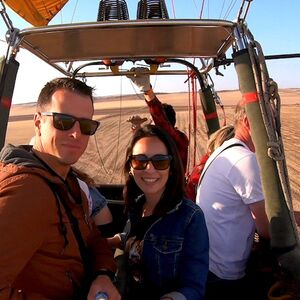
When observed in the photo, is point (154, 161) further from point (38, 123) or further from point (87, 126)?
point (38, 123)

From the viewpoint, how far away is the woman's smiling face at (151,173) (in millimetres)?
1958

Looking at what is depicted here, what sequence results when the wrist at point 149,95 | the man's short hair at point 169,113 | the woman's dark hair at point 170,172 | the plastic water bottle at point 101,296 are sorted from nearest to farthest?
the plastic water bottle at point 101,296, the woman's dark hair at point 170,172, the wrist at point 149,95, the man's short hair at point 169,113

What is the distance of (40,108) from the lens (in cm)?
162

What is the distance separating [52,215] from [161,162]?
0.72 m

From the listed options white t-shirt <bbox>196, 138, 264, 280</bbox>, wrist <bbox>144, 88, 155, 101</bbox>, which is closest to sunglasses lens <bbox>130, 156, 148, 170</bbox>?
white t-shirt <bbox>196, 138, 264, 280</bbox>

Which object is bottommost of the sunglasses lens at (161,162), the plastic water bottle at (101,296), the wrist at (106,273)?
the plastic water bottle at (101,296)

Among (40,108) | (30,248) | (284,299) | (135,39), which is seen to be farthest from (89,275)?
(135,39)

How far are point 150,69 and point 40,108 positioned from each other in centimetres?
197

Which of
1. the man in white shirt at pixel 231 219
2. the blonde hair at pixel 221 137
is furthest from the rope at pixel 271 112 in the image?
the blonde hair at pixel 221 137

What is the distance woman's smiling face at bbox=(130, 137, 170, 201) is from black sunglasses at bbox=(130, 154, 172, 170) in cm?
1

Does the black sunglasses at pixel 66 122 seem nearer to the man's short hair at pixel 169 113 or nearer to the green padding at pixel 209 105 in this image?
the man's short hair at pixel 169 113

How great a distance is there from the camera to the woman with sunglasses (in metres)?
1.75

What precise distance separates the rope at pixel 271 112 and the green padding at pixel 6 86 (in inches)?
44.7

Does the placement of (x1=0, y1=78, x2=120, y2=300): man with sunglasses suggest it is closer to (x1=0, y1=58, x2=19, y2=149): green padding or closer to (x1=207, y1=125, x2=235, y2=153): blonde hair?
(x1=0, y1=58, x2=19, y2=149): green padding
